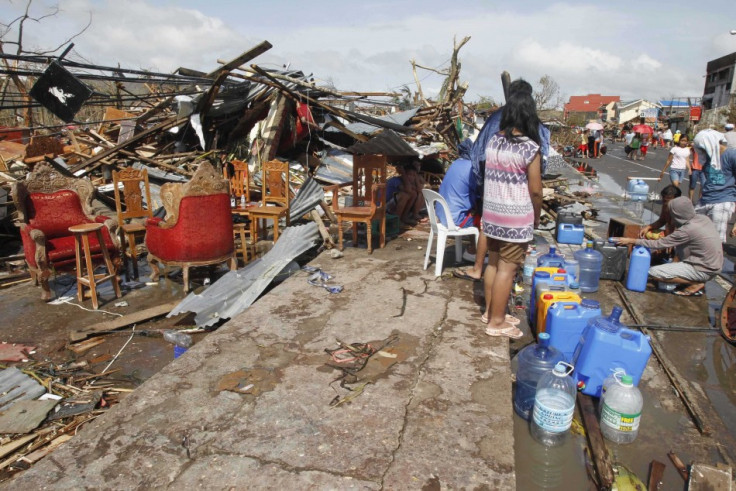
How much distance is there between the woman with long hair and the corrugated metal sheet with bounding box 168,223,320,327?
2.58 metres

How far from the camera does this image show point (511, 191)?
3559 millimetres

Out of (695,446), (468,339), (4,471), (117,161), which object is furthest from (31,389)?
(117,161)

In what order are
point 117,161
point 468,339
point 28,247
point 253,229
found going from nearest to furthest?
point 468,339
point 28,247
point 253,229
point 117,161

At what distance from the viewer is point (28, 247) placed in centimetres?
548

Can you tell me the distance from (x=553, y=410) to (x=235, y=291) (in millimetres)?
3428

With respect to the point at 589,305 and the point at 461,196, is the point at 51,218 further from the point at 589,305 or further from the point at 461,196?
the point at 589,305

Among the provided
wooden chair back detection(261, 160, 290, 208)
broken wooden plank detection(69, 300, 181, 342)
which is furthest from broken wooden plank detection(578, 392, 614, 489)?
wooden chair back detection(261, 160, 290, 208)

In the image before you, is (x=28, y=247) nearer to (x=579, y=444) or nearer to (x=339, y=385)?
(x=339, y=385)

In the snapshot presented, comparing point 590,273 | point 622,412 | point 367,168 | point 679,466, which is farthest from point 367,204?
point 679,466

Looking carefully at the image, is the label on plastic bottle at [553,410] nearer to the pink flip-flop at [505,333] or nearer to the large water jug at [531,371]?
the large water jug at [531,371]

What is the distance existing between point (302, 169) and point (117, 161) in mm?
4097

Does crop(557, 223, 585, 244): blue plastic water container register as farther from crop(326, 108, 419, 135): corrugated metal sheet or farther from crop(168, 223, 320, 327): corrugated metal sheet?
crop(326, 108, 419, 135): corrugated metal sheet

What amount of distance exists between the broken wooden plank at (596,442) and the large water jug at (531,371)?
1.22 ft

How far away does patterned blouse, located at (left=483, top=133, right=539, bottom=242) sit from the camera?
136 inches
